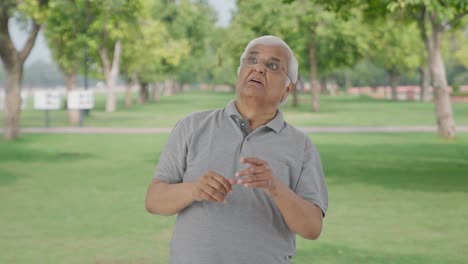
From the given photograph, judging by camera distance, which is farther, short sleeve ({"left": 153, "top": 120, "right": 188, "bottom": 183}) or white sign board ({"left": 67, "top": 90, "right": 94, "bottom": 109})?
white sign board ({"left": 67, "top": 90, "right": 94, "bottom": 109})

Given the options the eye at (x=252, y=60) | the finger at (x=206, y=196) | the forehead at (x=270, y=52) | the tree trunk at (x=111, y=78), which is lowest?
the tree trunk at (x=111, y=78)

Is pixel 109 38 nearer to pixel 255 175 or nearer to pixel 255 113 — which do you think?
pixel 255 113

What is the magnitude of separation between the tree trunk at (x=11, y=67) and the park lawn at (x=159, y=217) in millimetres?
3849

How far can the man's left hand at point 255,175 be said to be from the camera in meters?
2.96

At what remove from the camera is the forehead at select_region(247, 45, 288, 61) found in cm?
336

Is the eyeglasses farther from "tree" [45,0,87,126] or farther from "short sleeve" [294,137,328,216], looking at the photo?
"tree" [45,0,87,126]

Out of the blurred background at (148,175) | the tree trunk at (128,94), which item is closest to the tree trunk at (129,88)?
the tree trunk at (128,94)

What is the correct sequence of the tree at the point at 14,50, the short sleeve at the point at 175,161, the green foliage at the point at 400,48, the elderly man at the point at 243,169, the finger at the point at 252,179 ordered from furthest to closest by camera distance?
the green foliage at the point at 400,48 → the tree at the point at 14,50 → the short sleeve at the point at 175,161 → the elderly man at the point at 243,169 → the finger at the point at 252,179

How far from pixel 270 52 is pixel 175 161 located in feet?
1.92

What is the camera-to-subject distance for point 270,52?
11.0ft

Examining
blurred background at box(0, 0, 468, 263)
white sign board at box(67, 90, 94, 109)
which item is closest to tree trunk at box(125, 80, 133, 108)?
blurred background at box(0, 0, 468, 263)

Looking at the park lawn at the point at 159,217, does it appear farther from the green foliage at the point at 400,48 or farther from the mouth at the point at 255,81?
the green foliage at the point at 400,48

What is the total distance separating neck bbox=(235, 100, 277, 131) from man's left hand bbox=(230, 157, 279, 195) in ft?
1.31

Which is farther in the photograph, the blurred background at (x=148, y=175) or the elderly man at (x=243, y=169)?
the blurred background at (x=148, y=175)
